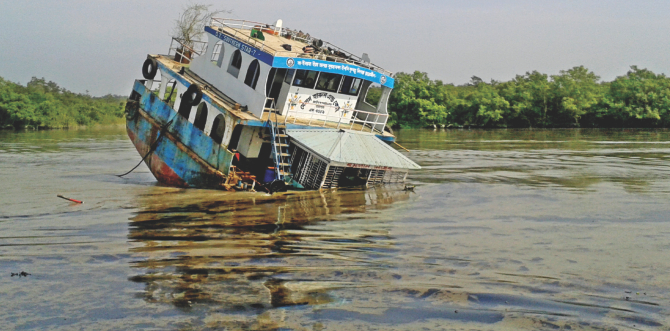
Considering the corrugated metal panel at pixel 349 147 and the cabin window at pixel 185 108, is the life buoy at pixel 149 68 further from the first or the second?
the corrugated metal panel at pixel 349 147

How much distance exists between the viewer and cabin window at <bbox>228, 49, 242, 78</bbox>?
63.7ft

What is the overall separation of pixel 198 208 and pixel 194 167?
4312 mm

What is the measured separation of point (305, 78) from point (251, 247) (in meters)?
9.41

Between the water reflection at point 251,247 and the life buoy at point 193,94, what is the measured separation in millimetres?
3469

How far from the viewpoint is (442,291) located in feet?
25.0

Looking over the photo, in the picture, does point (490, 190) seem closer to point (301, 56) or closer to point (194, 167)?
point (301, 56)

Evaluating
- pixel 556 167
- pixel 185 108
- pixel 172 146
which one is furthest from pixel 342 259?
pixel 556 167

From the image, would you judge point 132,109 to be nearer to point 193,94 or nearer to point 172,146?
point 172,146

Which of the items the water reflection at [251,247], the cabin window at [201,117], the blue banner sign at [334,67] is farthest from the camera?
the cabin window at [201,117]

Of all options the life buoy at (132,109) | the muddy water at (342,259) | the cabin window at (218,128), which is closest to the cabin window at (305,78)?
the cabin window at (218,128)

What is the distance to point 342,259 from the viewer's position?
9203mm

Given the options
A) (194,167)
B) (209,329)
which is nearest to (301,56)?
(194,167)

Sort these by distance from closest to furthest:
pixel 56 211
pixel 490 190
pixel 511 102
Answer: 1. pixel 56 211
2. pixel 490 190
3. pixel 511 102

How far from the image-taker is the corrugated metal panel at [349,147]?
1623cm
